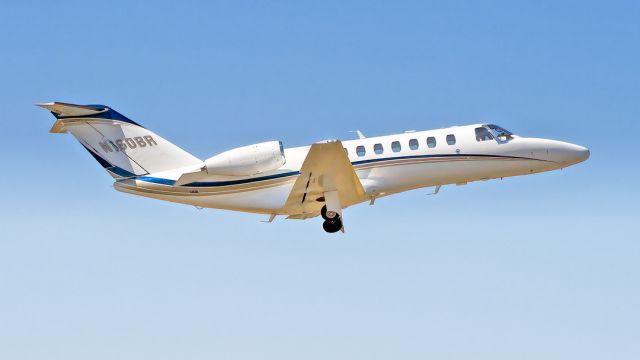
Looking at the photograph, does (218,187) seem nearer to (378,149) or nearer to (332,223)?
(332,223)

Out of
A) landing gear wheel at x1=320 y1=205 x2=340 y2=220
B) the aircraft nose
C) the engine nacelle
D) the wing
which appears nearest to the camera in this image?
the wing

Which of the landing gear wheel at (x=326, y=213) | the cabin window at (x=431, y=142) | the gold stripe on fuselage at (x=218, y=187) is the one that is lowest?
the landing gear wheel at (x=326, y=213)

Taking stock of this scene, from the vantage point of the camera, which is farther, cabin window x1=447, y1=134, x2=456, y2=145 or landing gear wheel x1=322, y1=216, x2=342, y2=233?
cabin window x1=447, y1=134, x2=456, y2=145

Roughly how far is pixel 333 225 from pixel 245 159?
311 centimetres

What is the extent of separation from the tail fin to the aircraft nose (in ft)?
34.3

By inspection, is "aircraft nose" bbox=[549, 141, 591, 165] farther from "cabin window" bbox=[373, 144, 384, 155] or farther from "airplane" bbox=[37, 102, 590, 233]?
"cabin window" bbox=[373, 144, 384, 155]

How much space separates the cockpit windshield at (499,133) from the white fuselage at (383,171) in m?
0.13

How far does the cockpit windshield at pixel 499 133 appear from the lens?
33062 mm

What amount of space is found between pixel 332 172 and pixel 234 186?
2982 millimetres

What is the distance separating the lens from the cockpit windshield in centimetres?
3306

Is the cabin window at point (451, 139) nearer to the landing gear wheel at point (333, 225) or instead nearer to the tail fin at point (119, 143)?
the landing gear wheel at point (333, 225)

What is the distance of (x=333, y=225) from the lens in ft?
102

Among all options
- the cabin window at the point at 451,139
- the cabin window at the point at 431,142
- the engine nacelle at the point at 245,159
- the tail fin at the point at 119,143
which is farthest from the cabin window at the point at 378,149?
the tail fin at the point at 119,143

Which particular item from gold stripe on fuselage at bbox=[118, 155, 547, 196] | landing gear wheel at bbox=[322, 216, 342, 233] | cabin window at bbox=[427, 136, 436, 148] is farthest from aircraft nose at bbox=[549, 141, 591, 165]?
landing gear wheel at bbox=[322, 216, 342, 233]
